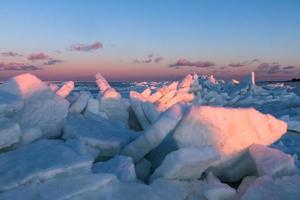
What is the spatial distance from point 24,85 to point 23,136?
43.6 inches

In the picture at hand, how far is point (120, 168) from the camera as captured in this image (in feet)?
11.3

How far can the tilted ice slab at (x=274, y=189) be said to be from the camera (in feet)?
10.3

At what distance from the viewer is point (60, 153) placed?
11.4ft

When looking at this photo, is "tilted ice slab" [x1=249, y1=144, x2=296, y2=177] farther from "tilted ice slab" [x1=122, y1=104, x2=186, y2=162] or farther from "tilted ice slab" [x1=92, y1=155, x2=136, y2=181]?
"tilted ice slab" [x1=92, y1=155, x2=136, y2=181]

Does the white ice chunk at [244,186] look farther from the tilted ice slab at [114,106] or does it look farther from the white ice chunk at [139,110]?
the tilted ice slab at [114,106]

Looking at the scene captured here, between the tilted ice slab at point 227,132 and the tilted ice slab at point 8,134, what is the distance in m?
1.44

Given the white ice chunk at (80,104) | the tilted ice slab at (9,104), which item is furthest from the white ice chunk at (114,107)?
the tilted ice slab at (9,104)

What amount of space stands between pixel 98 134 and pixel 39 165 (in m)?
1.39

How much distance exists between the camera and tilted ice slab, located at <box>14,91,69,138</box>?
15.5 feet

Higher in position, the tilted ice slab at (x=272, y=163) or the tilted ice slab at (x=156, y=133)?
the tilted ice slab at (x=156, y=133)

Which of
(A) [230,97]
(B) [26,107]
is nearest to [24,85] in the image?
(B) [26,107]

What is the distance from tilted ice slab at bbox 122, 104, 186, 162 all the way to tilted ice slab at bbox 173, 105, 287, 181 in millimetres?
89

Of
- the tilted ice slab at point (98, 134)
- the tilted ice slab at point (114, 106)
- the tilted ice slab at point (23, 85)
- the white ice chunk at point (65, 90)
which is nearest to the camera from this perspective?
the tilted ice slab at point (98, 134)

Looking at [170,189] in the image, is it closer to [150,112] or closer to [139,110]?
[150,112]
